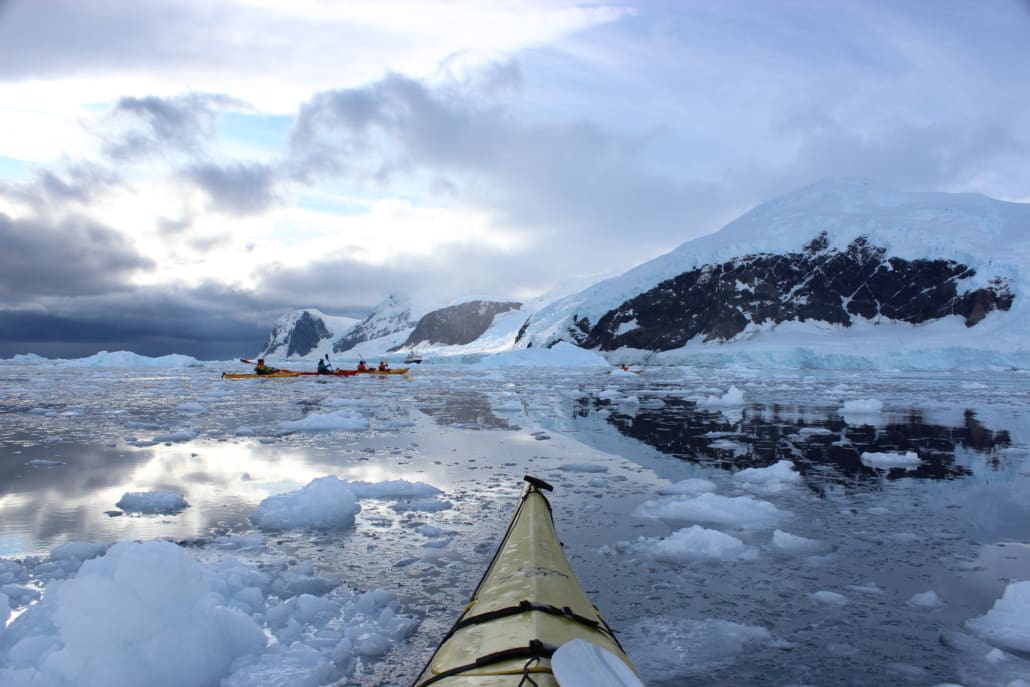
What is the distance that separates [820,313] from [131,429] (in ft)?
276

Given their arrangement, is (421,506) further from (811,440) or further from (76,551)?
(811,440)

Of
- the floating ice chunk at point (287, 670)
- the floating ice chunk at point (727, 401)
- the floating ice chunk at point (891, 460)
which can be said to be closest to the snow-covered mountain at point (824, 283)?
the floating ice chunk at point (727, 401)

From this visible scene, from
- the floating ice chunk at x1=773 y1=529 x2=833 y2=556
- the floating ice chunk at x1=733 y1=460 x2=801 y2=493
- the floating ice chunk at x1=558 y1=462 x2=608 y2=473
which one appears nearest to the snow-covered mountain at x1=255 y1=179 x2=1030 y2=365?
the floating ice chunk at x1=733 y1=460 x2=801 y2=493

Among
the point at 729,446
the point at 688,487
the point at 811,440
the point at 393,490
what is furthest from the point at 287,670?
the point at 811,440

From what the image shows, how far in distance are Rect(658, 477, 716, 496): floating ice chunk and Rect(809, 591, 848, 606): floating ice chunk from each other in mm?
2985

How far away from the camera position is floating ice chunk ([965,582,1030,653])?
11.7ft

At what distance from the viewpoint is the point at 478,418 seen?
1562 centimetres

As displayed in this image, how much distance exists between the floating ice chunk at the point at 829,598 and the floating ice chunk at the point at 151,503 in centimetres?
587

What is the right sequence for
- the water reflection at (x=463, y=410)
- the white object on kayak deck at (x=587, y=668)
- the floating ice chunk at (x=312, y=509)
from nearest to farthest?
1. the white object on kayak deck at (x=587, y=668)
2. the floating ice chunk at (x=312, y=509)
3. the water reflection at (x=463, y=410)

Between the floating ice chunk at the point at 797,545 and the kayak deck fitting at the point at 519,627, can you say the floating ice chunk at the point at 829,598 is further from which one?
the kayak deck fitting at the point at 519,627

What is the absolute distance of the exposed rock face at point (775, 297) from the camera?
77938 millimetres

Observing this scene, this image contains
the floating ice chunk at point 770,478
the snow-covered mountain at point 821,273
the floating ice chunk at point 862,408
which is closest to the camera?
the floating ice chunk at point 770,478

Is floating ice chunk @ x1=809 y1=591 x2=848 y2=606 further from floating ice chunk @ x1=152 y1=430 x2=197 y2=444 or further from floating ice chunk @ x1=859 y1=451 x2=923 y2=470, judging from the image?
floating ice chunk @ x1=152 y1=430 x2=197 y2=444

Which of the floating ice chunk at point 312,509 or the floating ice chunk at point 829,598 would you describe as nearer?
the floating ice chunk at point 829,598
